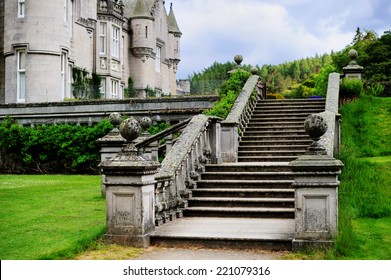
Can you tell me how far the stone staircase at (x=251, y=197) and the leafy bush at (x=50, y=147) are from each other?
10.4m

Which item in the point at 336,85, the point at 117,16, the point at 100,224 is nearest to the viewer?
the point at 100,224

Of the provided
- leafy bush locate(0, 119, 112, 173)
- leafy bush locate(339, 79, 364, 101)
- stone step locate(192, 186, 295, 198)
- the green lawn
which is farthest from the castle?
stone step locate(192, 186, 295, 198)

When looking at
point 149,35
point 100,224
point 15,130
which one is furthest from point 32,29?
point 100,224

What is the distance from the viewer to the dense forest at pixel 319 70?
28.9 metres

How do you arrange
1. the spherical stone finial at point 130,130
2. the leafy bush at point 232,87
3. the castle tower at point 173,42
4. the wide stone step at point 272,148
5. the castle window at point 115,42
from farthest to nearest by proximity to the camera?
the castle tower at point 173,42 < the castle window at point 115,42 < the leafy bush at point 232,87 < the wide stone step at point 272,148 < the spherical stone finial at point 130,130

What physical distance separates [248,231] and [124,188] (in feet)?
7.27

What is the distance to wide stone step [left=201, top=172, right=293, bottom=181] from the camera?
1309cm

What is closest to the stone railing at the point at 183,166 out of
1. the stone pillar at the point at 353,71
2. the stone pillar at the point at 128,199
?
the stone pillar at the point at 128,199

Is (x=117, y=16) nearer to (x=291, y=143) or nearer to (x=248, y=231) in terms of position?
(x=291, y=143)

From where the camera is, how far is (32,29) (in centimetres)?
3080

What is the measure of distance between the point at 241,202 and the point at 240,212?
0.53 m

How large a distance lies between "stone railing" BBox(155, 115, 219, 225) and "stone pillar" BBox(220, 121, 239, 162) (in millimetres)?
842

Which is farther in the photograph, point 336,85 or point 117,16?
point 117,16

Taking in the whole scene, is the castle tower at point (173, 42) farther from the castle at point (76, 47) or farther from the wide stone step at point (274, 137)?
the wide stone step at point (274, 137)
